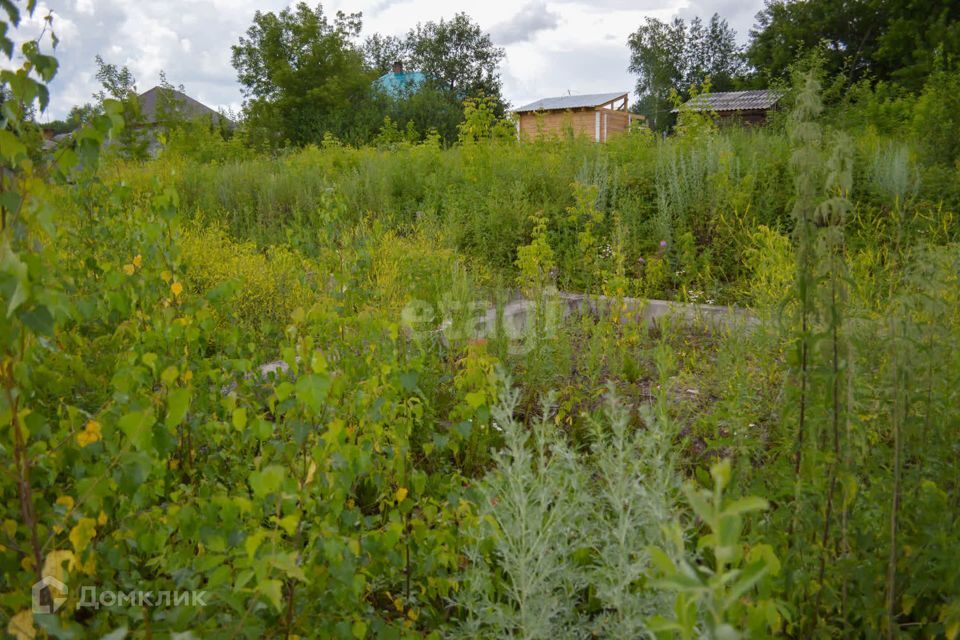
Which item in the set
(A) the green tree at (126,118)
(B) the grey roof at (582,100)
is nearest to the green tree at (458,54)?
(B) the grey roof at (582,100)

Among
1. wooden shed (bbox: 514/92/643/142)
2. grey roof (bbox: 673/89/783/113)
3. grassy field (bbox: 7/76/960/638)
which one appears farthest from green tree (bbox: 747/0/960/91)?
grassy field (bbox: 7/76/960/638)

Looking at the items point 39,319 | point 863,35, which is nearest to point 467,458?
point 39,319

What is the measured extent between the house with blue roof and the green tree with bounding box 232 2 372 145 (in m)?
Answer: 4.22

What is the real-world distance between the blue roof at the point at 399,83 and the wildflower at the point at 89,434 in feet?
113

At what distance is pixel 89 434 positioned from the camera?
1484 millimetres

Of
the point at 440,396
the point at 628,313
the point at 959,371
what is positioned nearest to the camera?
the point at 959,371

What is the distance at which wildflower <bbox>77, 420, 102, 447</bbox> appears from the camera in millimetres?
1467

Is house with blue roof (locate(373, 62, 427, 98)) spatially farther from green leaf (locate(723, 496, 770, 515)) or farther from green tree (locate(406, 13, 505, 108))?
green leaf (locate(723, 496, 770, 515))

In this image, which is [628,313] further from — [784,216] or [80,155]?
[80,155]

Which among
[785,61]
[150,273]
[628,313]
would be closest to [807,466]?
[150,273]

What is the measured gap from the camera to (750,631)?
1211 millimetres

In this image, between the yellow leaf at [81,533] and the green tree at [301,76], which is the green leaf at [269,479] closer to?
the yellow leaf at [81,533]

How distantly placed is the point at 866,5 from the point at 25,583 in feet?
123

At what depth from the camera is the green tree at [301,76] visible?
27453 mm
